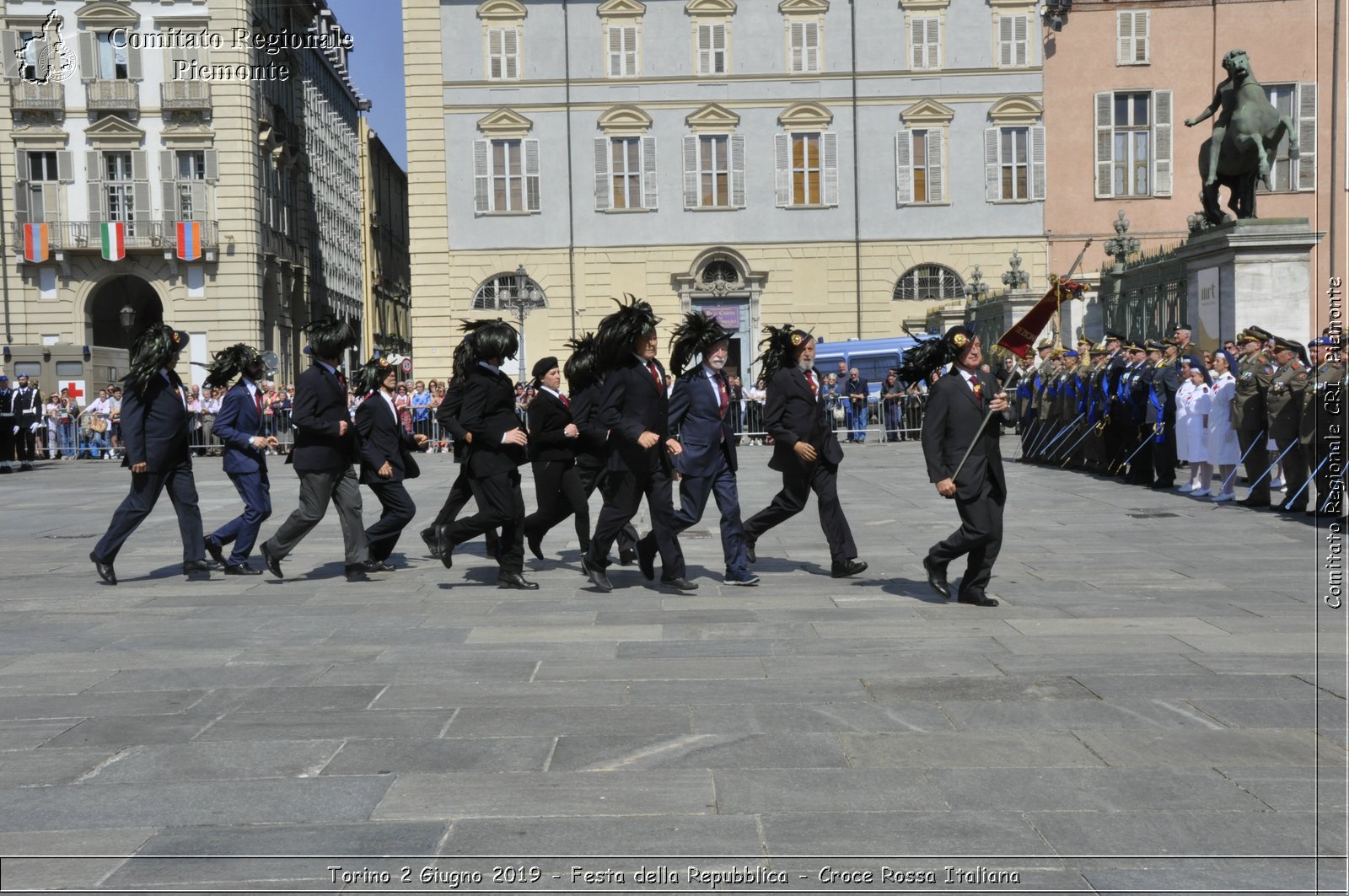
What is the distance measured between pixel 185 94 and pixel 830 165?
19.3m

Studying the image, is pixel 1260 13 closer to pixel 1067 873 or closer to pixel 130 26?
pixel 130 26

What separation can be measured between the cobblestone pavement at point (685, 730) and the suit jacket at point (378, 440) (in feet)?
3.13

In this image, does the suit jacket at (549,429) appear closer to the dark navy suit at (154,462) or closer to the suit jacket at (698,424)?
the suit jacket at (698,424)

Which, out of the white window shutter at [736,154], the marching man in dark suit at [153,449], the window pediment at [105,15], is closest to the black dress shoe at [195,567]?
the marching man in dark suit at [153,449]

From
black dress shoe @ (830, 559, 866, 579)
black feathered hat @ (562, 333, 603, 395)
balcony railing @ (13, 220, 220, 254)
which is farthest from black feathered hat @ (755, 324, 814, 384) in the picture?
balcony railing @ (13, 220, 220, 254)

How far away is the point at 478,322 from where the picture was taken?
10.7m

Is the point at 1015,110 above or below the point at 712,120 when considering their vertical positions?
above

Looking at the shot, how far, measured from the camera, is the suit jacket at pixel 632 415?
9938 millimetres

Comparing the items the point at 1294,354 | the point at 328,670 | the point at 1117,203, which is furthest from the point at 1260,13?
the point at 328,670

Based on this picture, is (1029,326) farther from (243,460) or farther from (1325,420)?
(243,460)

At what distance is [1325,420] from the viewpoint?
A: 43.4ft

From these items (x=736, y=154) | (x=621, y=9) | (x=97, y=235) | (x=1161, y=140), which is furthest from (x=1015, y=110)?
(x=97, y=235)

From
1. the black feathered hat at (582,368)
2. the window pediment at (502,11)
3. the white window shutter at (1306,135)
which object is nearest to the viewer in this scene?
the black feathered hat at (582,368)

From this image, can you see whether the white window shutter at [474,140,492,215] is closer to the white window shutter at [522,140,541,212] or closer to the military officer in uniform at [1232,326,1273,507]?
the white window shutter at [522,140,541,212]
